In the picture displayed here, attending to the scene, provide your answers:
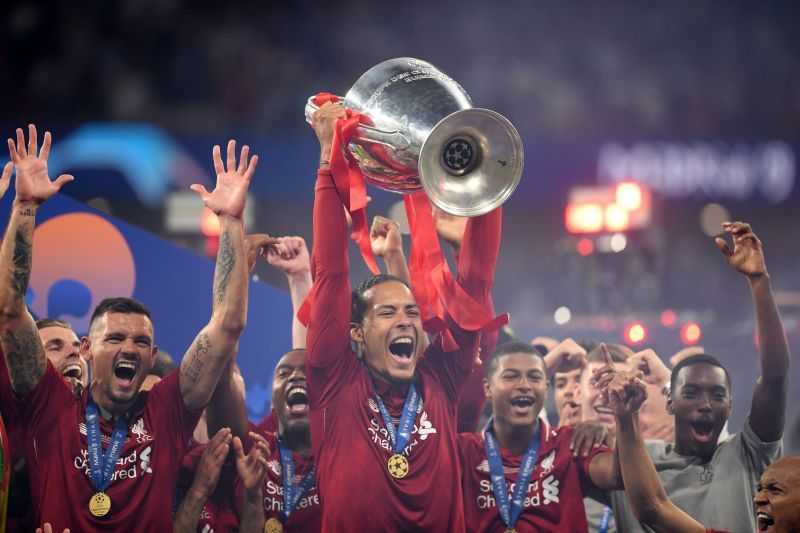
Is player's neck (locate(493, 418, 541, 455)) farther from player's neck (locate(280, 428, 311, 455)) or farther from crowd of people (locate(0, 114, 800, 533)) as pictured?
player's neck (locate(280, 428, 311, 455))

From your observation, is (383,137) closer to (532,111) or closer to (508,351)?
(508,351)

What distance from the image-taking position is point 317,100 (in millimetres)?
3908

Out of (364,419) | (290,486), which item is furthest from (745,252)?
(290,486)

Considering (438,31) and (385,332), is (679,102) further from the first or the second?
(385,332)

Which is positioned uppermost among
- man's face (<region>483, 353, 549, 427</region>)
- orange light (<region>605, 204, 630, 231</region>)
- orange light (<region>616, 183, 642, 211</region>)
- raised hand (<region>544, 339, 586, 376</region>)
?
orange light (<region>616, 183, 642, 211</region>)

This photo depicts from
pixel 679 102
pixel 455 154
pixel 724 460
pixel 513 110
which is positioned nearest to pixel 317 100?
pixel 455 154

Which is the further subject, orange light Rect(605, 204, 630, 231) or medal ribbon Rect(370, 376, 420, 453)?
orange light Rect(605, 204, 630, 231)

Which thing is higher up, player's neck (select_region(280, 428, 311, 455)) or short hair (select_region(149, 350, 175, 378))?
short hair (select_region(149, 350, 175, 378))

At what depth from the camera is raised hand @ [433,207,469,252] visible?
172 inches

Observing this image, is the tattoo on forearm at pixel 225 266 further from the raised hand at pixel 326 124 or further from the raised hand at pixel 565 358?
the raised hand at pixel 565 358

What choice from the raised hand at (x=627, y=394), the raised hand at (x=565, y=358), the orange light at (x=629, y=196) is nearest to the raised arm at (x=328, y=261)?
the raised hand at (x=627, y=394)

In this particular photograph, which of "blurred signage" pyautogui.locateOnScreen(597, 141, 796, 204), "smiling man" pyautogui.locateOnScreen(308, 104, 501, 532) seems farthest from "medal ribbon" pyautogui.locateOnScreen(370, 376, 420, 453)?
"blurred signage" pyautogui.locateOnScreen(597, 141, 796, 204)

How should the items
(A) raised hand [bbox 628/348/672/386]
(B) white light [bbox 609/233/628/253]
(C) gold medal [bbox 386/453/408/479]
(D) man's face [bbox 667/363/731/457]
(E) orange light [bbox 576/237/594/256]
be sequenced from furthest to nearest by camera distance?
(E) orange light [bbox 576/237/594/256], (B) white light [bbox 609/233/628/253], (A) raised hand [bbox 628/348/672/386], (D) man's face [bbox 667/363/731/457], (C) gold medal [bbox 386/453/408/479]

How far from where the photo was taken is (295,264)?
14.3 feet
